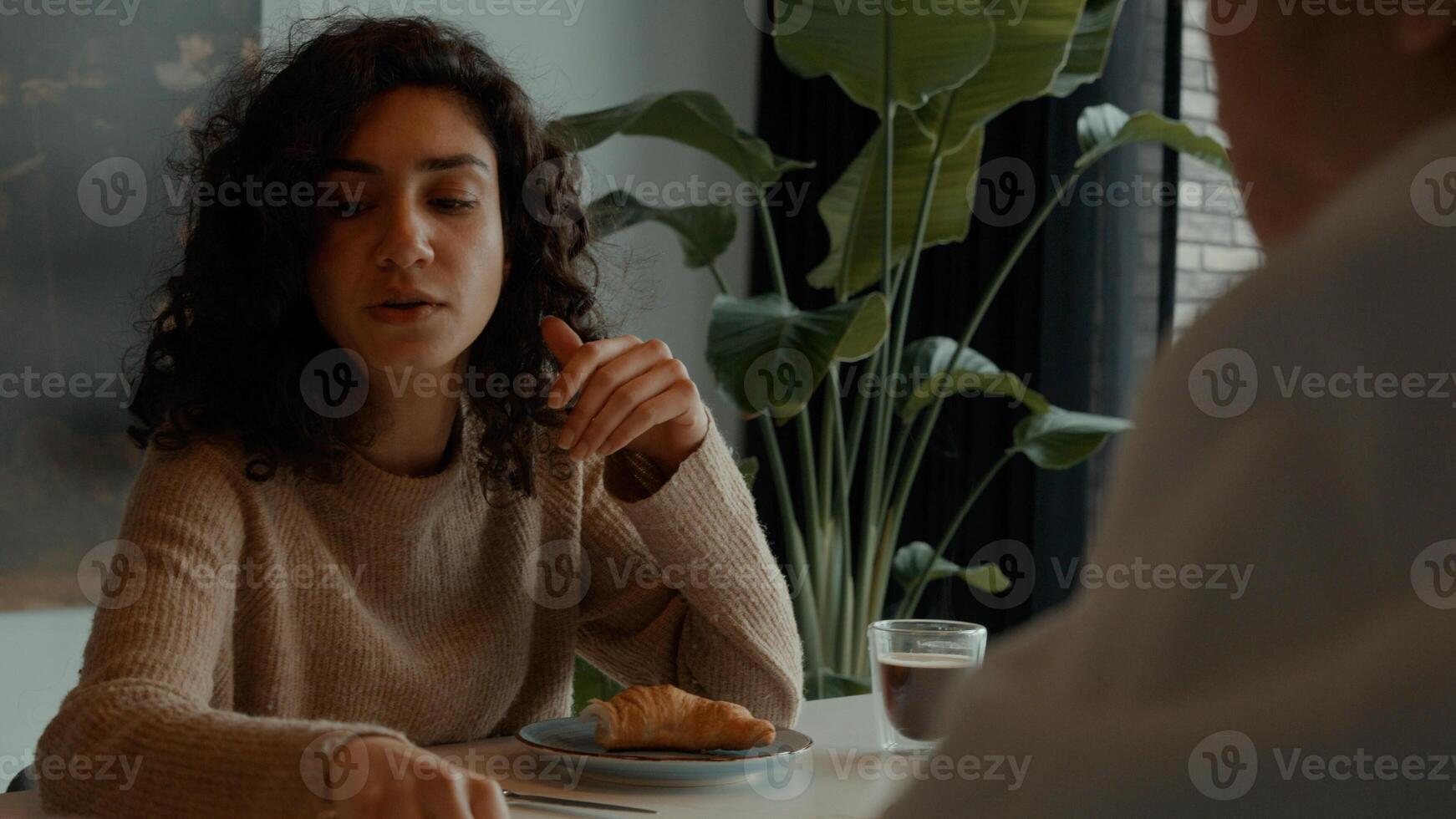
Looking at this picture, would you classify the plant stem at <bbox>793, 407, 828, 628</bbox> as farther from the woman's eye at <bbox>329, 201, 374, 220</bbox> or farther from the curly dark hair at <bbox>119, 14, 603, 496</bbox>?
the woman's eye at <bbox>329, 201, 374, 220</bbox>

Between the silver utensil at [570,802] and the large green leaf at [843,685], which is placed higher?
the silver utensil at [570,802]

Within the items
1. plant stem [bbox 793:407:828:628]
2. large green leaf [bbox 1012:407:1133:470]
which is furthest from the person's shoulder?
large green leaf [bbox 1012:407:1133:470]

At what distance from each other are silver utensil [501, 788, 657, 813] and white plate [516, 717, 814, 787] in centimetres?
5

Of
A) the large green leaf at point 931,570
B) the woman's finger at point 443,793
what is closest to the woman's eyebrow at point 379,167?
the woman's finger at point 443,793

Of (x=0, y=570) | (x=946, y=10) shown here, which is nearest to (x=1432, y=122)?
(x=946, y=10)

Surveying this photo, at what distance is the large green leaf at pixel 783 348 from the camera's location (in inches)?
79.3

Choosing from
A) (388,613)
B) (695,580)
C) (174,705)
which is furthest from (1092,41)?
(174,705)

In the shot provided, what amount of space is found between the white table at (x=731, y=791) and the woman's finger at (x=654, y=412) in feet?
0.92

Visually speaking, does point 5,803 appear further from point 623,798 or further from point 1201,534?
point 1201,534

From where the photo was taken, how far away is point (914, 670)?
3.67 ft

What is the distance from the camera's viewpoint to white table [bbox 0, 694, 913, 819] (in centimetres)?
94

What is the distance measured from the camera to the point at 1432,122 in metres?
0.32

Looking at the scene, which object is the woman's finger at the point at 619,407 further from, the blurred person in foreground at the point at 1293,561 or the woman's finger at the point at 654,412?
the blurred person in foreground at the point at 1293,561

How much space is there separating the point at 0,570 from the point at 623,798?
1.46m
